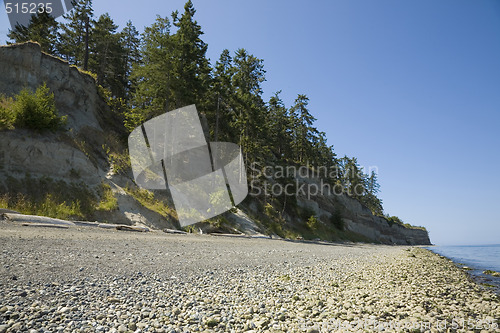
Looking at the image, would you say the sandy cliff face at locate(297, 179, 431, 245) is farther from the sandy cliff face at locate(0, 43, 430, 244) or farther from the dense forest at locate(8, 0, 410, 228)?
the sandy cliff face at locate(0, 43, 430, 244)

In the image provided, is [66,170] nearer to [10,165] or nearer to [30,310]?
[10,165]

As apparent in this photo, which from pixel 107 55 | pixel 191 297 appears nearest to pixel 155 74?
pixel 107 55

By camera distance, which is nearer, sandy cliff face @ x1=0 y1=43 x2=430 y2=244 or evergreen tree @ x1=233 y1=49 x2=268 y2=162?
sandy cliff face @ x1=0 y1=43 x2=430 y2=244

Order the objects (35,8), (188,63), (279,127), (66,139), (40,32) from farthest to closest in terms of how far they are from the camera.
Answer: (279,127) < (40,32) < (35,8) < (188,63) < (66,139)

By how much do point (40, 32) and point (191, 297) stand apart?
4446 cm

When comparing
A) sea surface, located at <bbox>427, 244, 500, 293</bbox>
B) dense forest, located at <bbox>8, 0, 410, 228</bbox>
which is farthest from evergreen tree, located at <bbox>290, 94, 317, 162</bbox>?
sea surface, located at <bbox>427, 244, 500, 293</bbox>

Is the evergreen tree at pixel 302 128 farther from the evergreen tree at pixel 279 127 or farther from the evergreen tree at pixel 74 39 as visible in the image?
the evergreen tree at pixel 74 39

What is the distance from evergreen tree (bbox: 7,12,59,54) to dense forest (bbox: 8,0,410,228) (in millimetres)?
112

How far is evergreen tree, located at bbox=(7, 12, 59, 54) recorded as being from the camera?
32281mm

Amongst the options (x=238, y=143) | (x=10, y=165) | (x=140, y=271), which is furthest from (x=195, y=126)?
(x=140, y=271)

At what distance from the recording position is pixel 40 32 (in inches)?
1323

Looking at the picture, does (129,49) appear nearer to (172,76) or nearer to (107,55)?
(107,55)

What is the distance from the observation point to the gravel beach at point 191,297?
3809 millimetres

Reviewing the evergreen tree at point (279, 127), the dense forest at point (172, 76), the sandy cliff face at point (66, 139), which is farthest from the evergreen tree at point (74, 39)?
the evergreen tree at point (279, 127)
